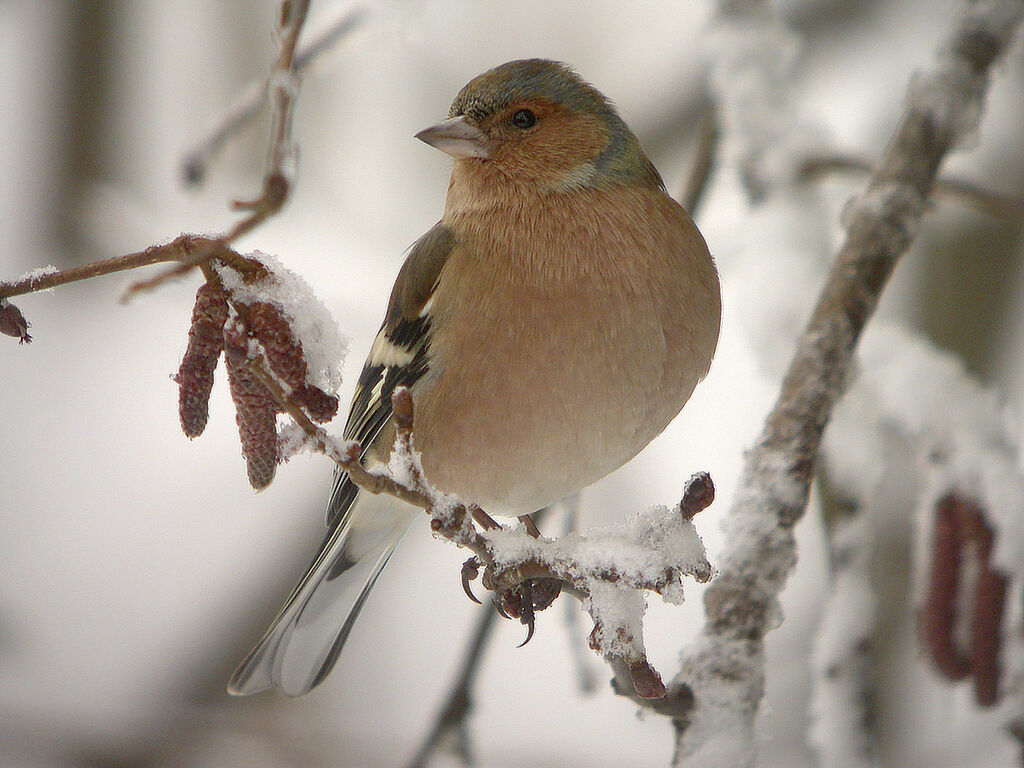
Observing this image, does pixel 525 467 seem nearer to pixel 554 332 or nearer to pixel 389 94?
pixel 554 332

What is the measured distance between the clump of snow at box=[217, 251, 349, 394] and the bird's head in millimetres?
1376

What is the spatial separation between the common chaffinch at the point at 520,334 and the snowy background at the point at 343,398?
1.03 m

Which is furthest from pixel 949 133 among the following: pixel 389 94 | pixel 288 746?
pixel 389 94

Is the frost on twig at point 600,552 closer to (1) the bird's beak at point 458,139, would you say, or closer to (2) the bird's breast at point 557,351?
(2) the bird's breast at point 557,351

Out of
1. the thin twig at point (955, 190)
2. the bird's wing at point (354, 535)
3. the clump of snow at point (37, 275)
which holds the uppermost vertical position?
the thin twig at point (955, 190)

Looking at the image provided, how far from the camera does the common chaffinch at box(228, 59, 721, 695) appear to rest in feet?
7.51

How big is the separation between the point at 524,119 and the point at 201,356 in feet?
5.72

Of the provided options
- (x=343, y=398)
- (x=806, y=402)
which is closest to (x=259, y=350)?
(x=806, y=402)

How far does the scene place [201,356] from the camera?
1.36m

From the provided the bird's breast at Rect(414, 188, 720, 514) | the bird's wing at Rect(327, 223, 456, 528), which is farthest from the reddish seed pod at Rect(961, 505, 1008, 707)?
the bird's wing at Rect(327, 223, 456, 528)

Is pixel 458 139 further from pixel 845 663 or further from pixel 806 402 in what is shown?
pixel 845 663

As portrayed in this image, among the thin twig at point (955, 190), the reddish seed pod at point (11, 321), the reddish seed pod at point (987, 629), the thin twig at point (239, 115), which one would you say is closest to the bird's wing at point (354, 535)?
the thin twig at point (239, 115)

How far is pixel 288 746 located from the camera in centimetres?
315

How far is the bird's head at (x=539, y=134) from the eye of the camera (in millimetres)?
2730
